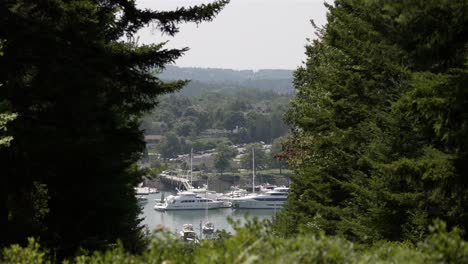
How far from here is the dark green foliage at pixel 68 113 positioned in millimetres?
10461

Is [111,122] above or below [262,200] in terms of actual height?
above

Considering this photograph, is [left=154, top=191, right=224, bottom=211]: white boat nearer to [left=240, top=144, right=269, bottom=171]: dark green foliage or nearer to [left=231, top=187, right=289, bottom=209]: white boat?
[left=231, top=187, right=289, bottom=209]: white boat

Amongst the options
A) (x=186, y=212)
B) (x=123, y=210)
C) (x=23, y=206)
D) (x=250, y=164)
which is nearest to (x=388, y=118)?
(x=123, y=210)

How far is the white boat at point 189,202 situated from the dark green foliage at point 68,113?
101729 millimetres

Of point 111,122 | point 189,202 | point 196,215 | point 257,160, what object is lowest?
point 196,215

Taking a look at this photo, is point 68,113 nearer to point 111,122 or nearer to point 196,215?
point 111,122

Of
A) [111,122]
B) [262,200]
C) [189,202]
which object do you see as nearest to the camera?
[111,122]

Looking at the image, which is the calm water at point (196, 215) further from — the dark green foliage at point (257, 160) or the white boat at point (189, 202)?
the dark green foliage at point (257, 160)

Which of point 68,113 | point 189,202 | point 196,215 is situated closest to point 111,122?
point 68,113

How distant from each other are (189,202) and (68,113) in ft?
348

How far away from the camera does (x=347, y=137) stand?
19.7m

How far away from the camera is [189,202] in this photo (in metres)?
116

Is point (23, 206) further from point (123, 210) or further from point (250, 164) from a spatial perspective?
point (250, 164)

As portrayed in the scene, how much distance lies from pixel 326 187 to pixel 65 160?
12.5 meters
